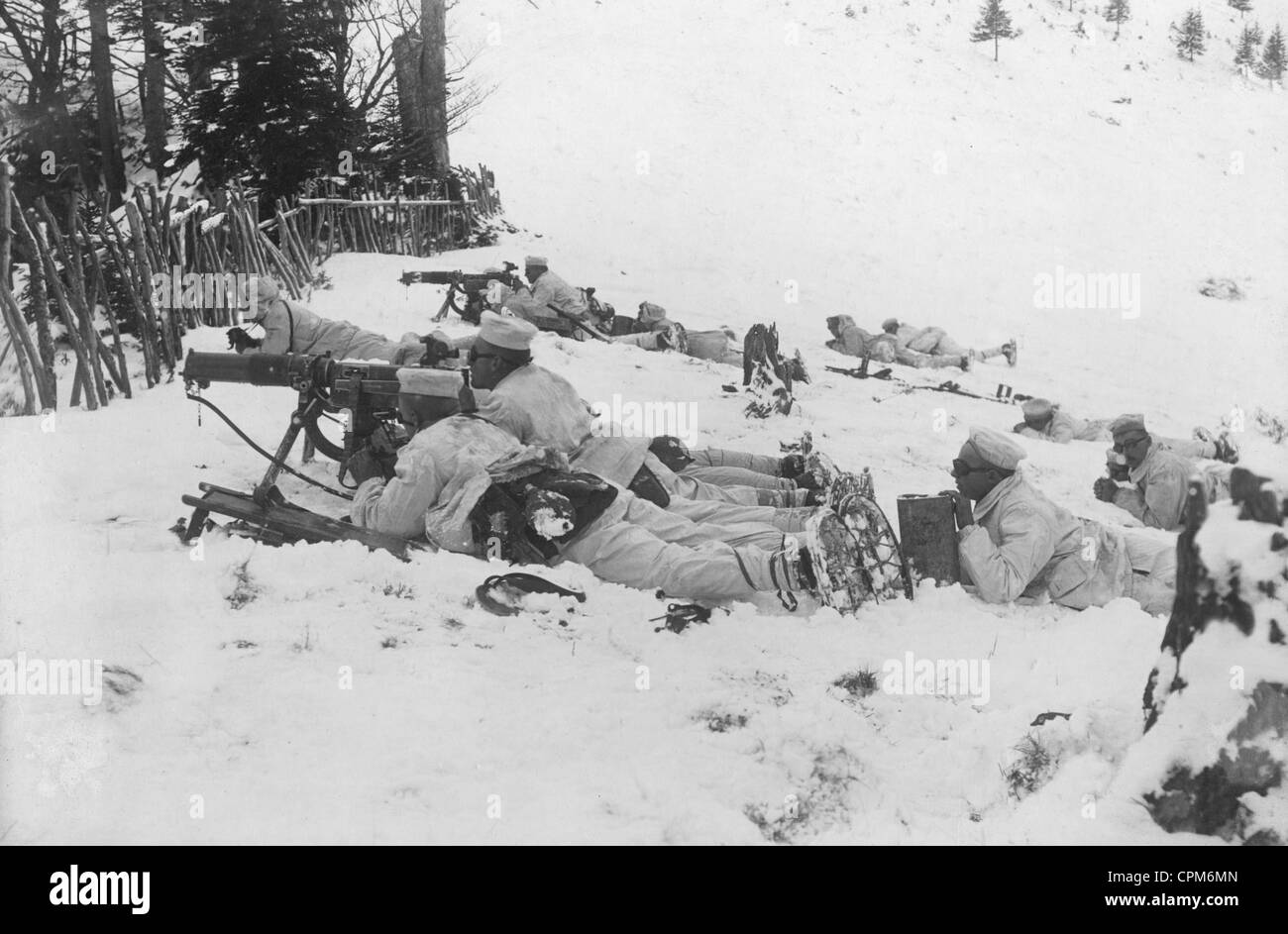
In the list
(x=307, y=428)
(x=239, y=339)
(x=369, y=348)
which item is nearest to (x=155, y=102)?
(x=369, y=348)

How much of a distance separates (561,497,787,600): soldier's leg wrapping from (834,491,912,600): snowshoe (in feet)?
1.20

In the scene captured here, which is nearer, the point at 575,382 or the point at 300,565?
the point at 300,565

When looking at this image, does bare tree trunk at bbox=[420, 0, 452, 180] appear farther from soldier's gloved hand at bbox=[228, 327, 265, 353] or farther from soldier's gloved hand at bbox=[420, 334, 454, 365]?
soldier's gloved hand at bbox=[420, 334, 454, 365]

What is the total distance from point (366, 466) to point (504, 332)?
97 cm

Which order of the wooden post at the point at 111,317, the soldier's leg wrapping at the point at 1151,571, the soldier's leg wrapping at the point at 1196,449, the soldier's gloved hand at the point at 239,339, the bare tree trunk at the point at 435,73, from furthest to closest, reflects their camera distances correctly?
the bare tree trunk at the point at 435,73 < the soldier's leg wrapping at the point at 1196,449 < the wooden post at the point at 111,317 < the soldier's gloved hand at the point at 239,339 < the soldier's leg wrapping at the point at 1151,571

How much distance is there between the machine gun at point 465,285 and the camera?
9.65m

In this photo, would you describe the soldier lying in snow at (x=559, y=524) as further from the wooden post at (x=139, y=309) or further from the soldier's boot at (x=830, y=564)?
the wooden post at (x=139, y=309)

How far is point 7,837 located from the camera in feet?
7.27

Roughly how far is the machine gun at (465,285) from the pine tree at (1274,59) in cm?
2514

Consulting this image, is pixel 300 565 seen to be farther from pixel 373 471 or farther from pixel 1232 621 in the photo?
pixel 1232 621

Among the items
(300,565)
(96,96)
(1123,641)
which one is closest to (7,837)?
(300,565)

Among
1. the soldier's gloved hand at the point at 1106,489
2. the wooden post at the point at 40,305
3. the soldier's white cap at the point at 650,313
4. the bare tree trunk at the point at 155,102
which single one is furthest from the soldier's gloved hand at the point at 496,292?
the bare tree trunk at the point at 155,102

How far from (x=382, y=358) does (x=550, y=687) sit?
380cm

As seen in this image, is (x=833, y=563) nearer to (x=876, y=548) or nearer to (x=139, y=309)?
(x=876, y=548)
